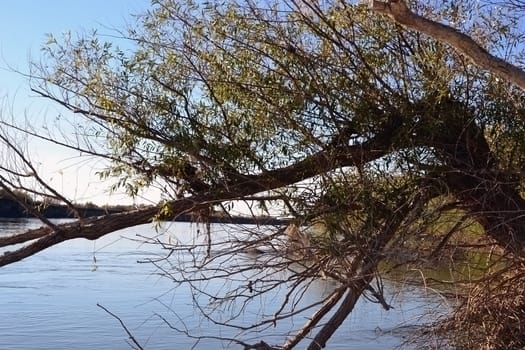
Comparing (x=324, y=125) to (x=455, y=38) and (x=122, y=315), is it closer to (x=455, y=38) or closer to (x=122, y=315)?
(x=455, y=38)

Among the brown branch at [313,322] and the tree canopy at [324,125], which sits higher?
the tree canopy at [324,125]

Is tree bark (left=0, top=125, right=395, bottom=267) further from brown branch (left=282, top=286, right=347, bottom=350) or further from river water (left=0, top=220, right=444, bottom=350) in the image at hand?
river water (left=0, top=220, right=444, bottom=350)

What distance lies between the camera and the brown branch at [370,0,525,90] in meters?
4.42

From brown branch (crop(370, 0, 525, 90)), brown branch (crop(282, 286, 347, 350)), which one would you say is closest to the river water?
brown branch (crop(282, 286, 347, 350))

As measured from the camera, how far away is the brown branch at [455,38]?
14.5 ft

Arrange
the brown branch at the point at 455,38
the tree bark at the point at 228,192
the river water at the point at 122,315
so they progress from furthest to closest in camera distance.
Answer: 1. the river water at the point at 122,315
2. the tree bark at the point at 228,192
3. the brown branch at the point at 455,38

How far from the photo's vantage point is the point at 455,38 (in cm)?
445

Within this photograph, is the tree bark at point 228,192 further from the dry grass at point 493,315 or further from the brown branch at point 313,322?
the dry grass at point 493,315

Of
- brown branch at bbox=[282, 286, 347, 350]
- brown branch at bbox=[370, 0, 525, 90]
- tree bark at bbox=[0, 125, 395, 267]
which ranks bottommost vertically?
brown branch at bbox=[282, 286, 347, 350]

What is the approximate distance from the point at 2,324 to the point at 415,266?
28.6 feet

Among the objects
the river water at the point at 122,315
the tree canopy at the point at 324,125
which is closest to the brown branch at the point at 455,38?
the tree canopy at the point at 324,125

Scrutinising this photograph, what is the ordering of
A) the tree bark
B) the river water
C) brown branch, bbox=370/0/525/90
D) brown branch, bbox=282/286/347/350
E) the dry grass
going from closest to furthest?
1. brown branch, bbox=370/0/525/90
2. the tree bark
3. the dry grass
4. brown branch, bbox=282/286/347/350
5. the river water

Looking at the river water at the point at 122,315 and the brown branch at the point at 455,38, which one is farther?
the river water at the point at 122,315

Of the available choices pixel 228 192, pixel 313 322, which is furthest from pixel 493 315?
pixel 228 192
